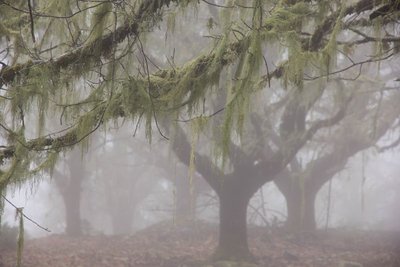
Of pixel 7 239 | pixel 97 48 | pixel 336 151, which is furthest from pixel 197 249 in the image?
pixel 97 48

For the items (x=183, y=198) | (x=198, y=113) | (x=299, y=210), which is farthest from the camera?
(x=183, y=198)

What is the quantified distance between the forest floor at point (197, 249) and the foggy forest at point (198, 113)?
0.24ft

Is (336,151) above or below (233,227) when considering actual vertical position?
above

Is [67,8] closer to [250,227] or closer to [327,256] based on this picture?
[327,256]

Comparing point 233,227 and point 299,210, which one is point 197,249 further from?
point 299,210

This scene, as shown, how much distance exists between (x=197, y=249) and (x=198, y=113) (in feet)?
26.6

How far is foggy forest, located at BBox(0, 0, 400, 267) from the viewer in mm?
3803

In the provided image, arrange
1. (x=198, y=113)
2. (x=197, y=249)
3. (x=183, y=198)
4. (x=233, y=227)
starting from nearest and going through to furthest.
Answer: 1. (x=198, y=113)
2. (x=233, y=227)
3. (x=197, y=249)
4. (x=183, y=198)

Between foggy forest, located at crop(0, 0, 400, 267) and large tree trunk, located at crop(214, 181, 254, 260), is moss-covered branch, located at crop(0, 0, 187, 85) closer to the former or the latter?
foggy forest, located at crop(0, 0, 400, 267)

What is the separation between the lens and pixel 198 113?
4.61m

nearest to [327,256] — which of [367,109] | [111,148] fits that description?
[367,109]

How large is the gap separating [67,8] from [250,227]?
11912mm

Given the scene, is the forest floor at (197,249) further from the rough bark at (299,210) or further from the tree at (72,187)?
the tree at (72,187)

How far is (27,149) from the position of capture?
4125 millimetres
